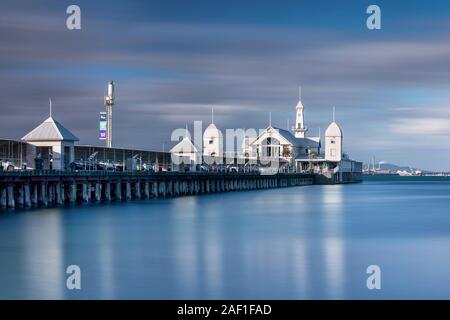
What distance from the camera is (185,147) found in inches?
5032

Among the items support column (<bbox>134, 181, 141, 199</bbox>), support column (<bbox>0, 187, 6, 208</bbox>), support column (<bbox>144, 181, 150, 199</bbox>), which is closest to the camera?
support column (<bbox>0, 187, 6, 208</bbox>)

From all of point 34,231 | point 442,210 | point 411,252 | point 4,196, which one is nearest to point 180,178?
point 442,210

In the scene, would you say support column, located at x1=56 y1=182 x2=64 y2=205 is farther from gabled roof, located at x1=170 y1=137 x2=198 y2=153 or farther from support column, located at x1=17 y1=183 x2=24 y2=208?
gabled roof, located at x1=170 y1=137 x2=198 y2=153

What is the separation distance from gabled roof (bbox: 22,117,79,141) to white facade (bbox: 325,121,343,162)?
9298cm

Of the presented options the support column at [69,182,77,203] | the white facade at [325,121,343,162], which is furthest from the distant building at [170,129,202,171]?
the support column at [69,182,77,203]

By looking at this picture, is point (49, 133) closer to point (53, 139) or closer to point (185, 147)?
point (53, 139)

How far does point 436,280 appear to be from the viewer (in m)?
29.5

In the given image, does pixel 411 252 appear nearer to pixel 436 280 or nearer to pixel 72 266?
pixel 436 280

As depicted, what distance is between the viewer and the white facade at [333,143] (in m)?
159

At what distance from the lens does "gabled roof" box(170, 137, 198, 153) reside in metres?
128

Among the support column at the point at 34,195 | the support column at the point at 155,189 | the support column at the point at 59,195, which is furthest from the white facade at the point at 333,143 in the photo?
the support column at the point at 34,195

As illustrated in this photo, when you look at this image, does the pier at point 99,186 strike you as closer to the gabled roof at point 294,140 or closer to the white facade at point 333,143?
the gabled roof at point 294,140

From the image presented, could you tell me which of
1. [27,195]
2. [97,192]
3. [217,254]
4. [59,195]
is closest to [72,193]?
[59,195]
